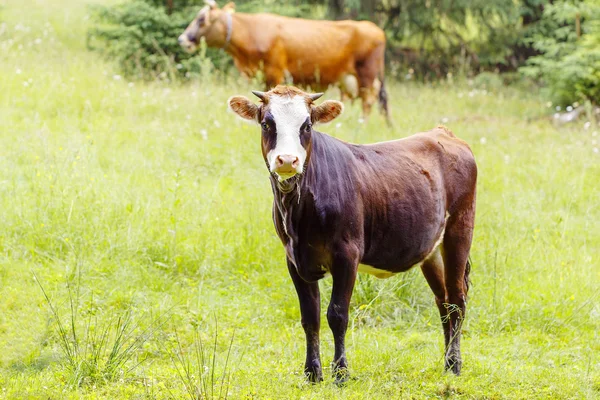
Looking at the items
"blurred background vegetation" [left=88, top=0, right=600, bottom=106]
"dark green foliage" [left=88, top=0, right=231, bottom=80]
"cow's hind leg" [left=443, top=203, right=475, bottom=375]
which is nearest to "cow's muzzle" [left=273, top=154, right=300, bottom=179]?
"cow's hind leg" [left=443, top=203, right=475, bottom=375]

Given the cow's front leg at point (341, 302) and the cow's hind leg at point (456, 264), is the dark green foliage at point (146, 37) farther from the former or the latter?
the cow's front leg at point (341, 302)

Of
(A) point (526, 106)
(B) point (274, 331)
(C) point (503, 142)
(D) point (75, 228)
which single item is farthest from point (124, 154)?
(A) point (526, 106)

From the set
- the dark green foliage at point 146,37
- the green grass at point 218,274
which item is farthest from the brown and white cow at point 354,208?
the dark green foliage at point 146,37

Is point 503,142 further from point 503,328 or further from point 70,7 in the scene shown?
point 70,7

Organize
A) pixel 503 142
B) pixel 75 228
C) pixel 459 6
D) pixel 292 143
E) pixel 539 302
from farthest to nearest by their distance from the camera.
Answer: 1. pixel 459 6
2. pixel 503 142
3. pixel 75 228
4. pixel 539 302
5. pixel 292 143

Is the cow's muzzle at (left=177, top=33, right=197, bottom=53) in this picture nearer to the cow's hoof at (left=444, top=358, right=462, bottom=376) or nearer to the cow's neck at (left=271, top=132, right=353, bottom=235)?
the cow's neck at (left=271, top=132, right=353, bottom=235)

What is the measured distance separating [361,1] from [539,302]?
11676 mm

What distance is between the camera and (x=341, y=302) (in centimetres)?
482

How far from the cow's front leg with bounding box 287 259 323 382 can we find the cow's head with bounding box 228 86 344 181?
0.83 m

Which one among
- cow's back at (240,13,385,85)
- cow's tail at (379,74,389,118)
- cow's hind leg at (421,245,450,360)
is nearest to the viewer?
cow's hind leg at (421,245,450,360)

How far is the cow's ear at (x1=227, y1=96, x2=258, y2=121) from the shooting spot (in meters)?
4.88

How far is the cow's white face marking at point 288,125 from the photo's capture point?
14.6 feet

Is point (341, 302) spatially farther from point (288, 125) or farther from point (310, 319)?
point (288, 125)

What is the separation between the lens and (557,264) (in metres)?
7.21
